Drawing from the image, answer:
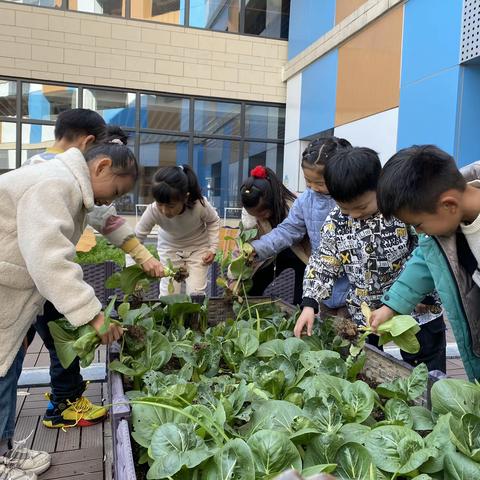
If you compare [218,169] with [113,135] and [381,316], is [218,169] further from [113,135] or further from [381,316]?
[381,316]

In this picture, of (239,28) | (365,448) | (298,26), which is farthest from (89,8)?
(365,448)

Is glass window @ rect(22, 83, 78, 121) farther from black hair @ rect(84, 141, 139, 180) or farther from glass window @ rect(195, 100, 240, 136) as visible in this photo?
black hair @ rect(84, 141, 139, 180)

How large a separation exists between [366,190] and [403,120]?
15.0ft

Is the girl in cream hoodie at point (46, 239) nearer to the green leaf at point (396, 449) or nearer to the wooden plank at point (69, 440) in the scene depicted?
the wooden plank at point (69, 440)

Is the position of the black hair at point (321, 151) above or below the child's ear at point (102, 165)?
above

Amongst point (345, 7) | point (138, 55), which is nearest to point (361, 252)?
point (345, 7)

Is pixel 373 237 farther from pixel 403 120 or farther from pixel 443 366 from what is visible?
pixel 403 120

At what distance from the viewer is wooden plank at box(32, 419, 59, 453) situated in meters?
2.28

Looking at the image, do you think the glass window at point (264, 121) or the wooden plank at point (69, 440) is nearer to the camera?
the wooden plank at point (69, 440)

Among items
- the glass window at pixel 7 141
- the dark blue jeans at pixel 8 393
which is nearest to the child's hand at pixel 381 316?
the dark blue jeans at pixel 8 393

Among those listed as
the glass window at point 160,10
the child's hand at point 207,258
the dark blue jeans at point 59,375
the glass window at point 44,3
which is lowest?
the dark blue jeans at point 59,375

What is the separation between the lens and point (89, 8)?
365 inches

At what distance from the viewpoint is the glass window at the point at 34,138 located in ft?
30.3

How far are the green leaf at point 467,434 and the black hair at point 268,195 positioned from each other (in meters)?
1.92
